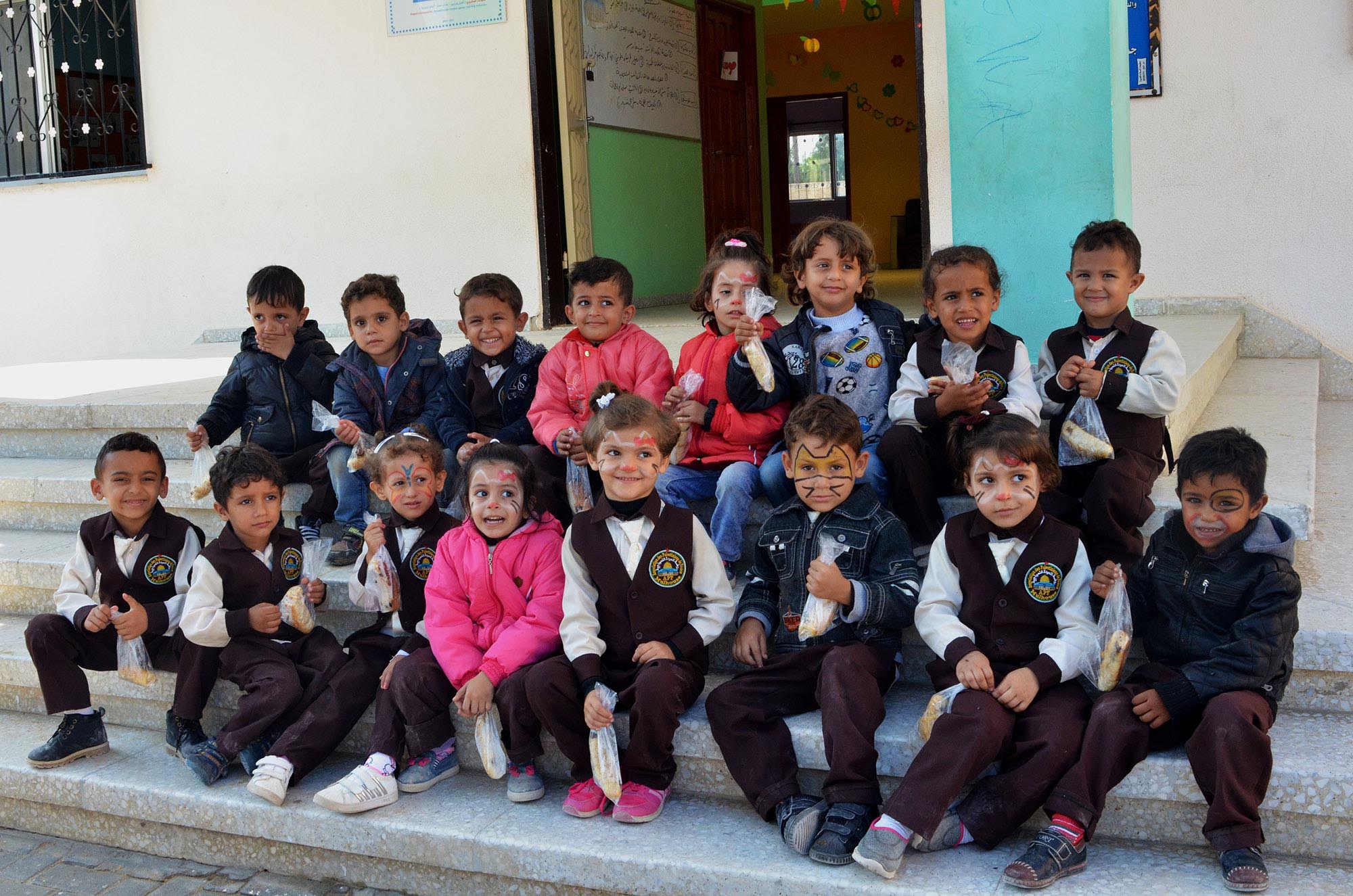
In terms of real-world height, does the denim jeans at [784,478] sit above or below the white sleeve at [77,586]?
above

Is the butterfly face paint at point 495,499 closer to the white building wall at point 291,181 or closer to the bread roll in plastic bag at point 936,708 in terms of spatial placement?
the bread roll in plastic bag at point 936,708

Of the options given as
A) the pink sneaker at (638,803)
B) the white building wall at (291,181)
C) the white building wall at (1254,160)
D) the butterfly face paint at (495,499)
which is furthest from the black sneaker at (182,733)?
the white building wall at (1254,160)

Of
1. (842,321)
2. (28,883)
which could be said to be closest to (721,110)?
(842,321)

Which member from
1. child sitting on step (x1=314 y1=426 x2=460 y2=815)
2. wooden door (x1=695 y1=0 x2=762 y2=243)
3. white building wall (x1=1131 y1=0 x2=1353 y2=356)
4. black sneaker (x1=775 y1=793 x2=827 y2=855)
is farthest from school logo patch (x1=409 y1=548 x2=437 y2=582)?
wooden door (x1=695 y1=0 x2=762 y2=243)

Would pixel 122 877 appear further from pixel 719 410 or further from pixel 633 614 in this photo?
pixel 719 410

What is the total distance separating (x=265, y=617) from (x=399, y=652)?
37 centimetres

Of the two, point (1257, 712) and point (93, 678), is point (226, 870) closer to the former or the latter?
point (93, 678)

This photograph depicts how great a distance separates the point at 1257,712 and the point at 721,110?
28.0ft

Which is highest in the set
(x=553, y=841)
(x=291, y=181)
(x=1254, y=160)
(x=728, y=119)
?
(x=728, y=119)

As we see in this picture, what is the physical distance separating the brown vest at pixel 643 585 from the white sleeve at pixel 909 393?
70 cm

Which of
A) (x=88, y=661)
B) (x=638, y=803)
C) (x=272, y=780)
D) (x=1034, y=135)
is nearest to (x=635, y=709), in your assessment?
(x=638, y=803)

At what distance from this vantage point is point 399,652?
3104 millimetres

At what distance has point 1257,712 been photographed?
232 centimetres

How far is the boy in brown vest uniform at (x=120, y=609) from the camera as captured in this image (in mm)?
3191
